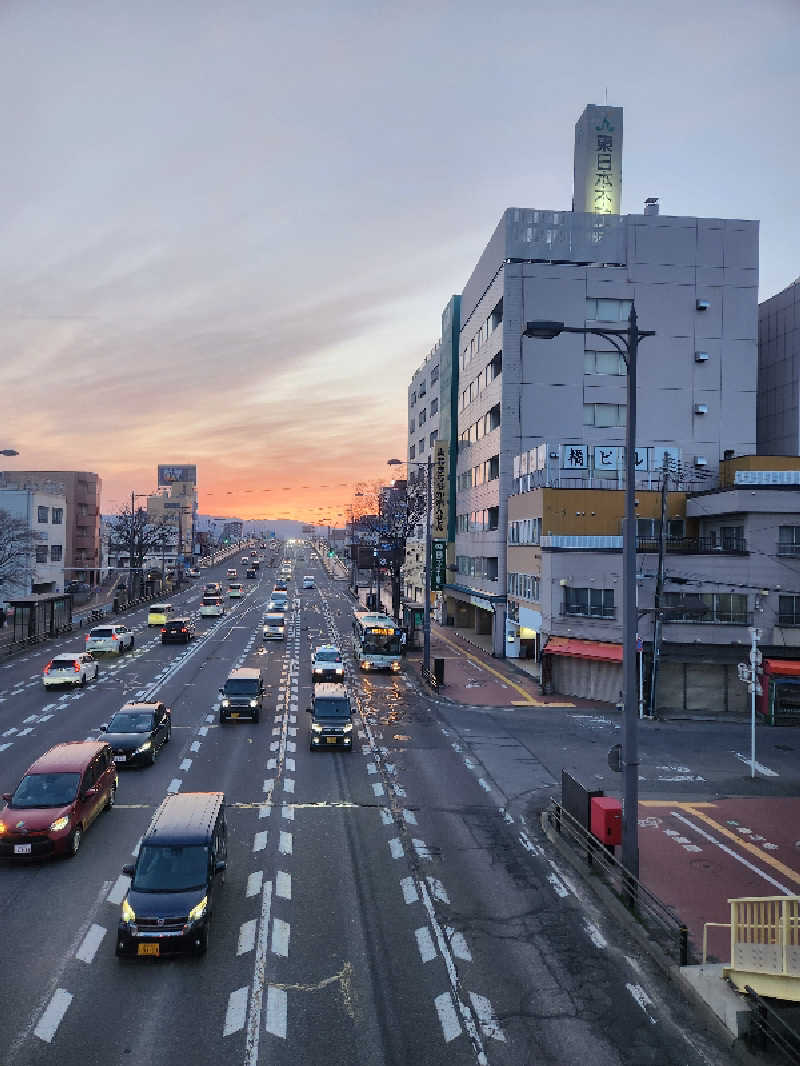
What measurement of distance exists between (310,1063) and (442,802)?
12364 millimetres

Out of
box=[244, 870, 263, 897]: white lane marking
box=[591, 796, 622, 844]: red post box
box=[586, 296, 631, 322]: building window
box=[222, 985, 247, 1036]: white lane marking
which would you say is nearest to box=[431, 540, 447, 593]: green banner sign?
box=[586, 296, 631, 322]: building window

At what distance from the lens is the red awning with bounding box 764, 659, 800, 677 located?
34.3 m

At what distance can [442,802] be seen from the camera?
74.3ft

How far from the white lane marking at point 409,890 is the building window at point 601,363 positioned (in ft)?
142

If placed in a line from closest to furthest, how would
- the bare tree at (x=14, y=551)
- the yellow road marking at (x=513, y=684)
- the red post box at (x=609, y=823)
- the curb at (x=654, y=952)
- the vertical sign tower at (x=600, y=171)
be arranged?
the curb at (x=654, y=952) → the red post box at (x=609, y=823) → the yellow road marking at (x=513, y=684) → the vertical sign tower at (x=600, y=171) → the bare tree at (x=14, y=551)

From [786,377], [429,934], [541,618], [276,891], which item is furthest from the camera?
[786,377]

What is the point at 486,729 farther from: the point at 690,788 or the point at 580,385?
the point at 580,385

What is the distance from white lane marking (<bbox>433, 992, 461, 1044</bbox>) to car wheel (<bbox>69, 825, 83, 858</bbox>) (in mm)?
9757

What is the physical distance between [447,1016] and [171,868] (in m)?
5.54

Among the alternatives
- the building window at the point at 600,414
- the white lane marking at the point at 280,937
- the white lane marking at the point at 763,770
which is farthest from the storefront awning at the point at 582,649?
the white lane marking at the point at 280,937

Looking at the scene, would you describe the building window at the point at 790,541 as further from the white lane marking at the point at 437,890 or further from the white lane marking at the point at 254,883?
the white lane marking at the point at 254,883

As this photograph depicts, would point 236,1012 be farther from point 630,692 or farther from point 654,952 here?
point 630,692

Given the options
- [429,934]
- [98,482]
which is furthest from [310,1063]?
[98,482]

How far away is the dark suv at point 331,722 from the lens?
27984 millimetres
